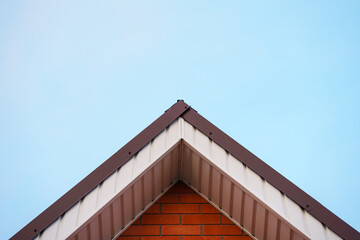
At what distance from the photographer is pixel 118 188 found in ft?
8.98

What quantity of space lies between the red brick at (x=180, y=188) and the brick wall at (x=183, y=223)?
75 mm

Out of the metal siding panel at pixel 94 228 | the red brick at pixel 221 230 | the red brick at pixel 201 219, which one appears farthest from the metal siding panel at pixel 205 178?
the metal siding panel at pixel 94 228

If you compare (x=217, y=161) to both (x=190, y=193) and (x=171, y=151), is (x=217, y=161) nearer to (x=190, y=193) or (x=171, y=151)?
(x=171, y=151)

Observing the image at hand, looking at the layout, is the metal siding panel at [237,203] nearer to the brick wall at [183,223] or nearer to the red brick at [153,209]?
the brick wall at [183,223]

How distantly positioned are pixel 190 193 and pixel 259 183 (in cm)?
86

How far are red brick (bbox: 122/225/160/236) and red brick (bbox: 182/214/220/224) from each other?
250 millimetres

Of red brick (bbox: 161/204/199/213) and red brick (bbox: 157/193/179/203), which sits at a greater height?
red brick (bbox: 157/193/179/203)

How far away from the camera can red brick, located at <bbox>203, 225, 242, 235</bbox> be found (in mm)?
3076

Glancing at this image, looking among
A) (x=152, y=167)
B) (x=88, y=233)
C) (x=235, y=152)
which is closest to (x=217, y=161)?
(x=235, y=152)

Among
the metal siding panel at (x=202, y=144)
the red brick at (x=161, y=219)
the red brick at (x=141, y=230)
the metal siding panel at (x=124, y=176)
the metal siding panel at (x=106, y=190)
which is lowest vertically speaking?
the red brick at (x=141, y=230)

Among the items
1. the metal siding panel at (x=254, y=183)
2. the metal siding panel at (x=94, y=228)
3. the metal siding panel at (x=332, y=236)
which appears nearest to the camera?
the metal siding panel at (x=332, y=236)

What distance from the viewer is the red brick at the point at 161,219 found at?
3156 millimetres

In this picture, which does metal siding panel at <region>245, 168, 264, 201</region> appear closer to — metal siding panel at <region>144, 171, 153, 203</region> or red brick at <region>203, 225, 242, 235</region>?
red brick at <region>203, 225, 242, 235</region>

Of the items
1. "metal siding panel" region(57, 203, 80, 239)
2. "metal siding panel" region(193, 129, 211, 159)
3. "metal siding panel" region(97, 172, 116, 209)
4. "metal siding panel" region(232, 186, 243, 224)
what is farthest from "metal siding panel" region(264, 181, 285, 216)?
"metal siding panel" region(57, 203, 80, 239)
